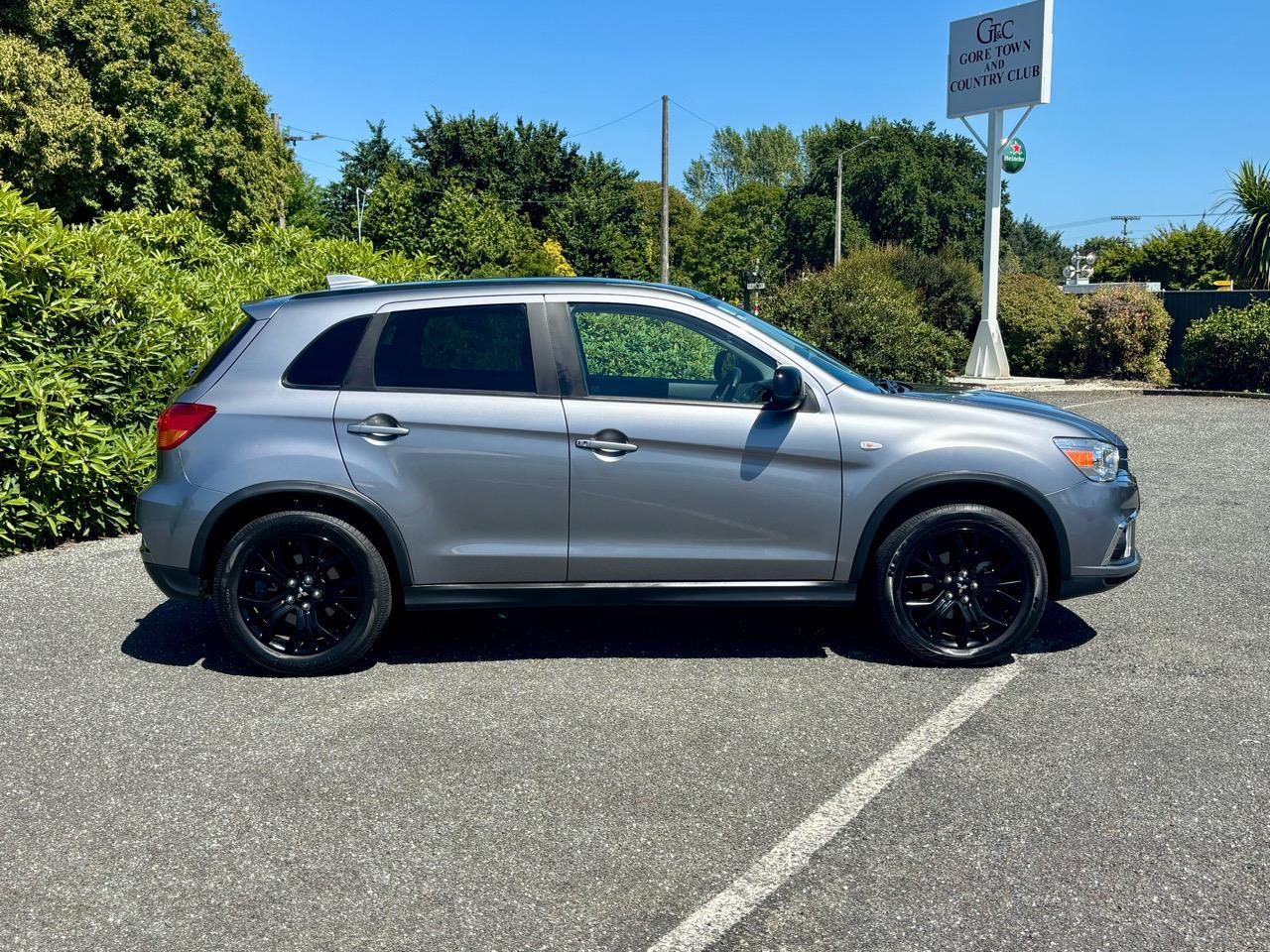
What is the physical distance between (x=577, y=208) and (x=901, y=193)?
2261 centimetres

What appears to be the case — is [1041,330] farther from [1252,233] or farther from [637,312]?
[637,312]

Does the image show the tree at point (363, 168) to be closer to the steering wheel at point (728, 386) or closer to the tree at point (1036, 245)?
the steering wheel at point (728, 386)

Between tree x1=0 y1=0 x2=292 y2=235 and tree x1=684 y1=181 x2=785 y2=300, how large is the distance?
33.5m

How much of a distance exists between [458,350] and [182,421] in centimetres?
127

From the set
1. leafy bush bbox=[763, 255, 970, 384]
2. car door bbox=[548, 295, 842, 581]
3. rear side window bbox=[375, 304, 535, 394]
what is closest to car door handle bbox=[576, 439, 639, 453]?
car door bbox=[548, 295, 842, 581]

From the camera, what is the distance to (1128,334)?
22.1 m

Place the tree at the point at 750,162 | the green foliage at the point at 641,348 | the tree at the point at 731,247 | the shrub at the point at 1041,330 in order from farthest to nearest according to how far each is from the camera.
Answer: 1. the tree at the point at 750,162
2. the tree at the point at 731,247
3. the shrub at the point at 1041,330
4. the green foliage at the point at 641,348

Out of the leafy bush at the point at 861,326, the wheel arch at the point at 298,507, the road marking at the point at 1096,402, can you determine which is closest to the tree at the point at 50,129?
the leafy bush at the point at 861,326

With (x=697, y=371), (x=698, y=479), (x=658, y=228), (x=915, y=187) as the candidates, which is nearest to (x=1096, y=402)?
(x=697, y=371)

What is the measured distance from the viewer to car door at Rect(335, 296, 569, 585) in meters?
5.00

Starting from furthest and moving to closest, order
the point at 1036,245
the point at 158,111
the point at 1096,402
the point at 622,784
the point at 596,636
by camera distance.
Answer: the point at 1036,245 < the point at 158,111 < the point at 1096,402 < the point at 596,636 < the point at 622,784

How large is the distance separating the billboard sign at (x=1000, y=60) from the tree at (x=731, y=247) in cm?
4471

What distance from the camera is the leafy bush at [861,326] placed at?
16406 millimetres

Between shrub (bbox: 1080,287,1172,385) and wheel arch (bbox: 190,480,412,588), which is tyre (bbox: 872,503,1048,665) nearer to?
wheel arch (bbox: 190,480,412,588)
